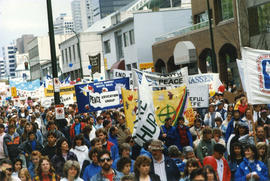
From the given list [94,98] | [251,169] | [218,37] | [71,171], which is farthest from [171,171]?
[218,37]

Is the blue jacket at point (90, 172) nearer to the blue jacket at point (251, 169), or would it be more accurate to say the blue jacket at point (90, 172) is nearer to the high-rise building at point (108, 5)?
the blue jacket at point (251, 169)

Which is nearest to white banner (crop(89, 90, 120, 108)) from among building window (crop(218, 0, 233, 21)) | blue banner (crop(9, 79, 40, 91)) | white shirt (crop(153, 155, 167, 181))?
white shirt (crop(153, 155, 167, 181))

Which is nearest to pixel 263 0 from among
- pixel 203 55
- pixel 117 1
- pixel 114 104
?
pixel 203 55

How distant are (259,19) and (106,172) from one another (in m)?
23.2

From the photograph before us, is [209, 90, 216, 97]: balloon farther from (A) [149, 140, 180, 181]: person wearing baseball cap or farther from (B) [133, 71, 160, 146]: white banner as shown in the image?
(A) [149, 140, 180, 181]: person wearing baseball cap

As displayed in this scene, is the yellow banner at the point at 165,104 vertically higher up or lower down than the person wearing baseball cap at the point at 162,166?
higher up

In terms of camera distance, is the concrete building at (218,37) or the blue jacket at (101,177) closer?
the blue jacket at (101,177)

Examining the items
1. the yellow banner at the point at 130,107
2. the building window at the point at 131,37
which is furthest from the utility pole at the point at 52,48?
the building window at the point at 131,37

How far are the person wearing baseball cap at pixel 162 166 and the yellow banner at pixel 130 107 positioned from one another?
4083 mm

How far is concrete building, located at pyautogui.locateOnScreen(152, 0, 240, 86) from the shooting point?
32.1m

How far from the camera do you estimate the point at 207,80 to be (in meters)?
20.2

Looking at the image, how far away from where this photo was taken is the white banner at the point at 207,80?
1991 cm

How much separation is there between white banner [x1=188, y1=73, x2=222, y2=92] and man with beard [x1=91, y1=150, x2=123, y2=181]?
12252 millimetres

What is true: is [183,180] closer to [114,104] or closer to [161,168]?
[161,168]
